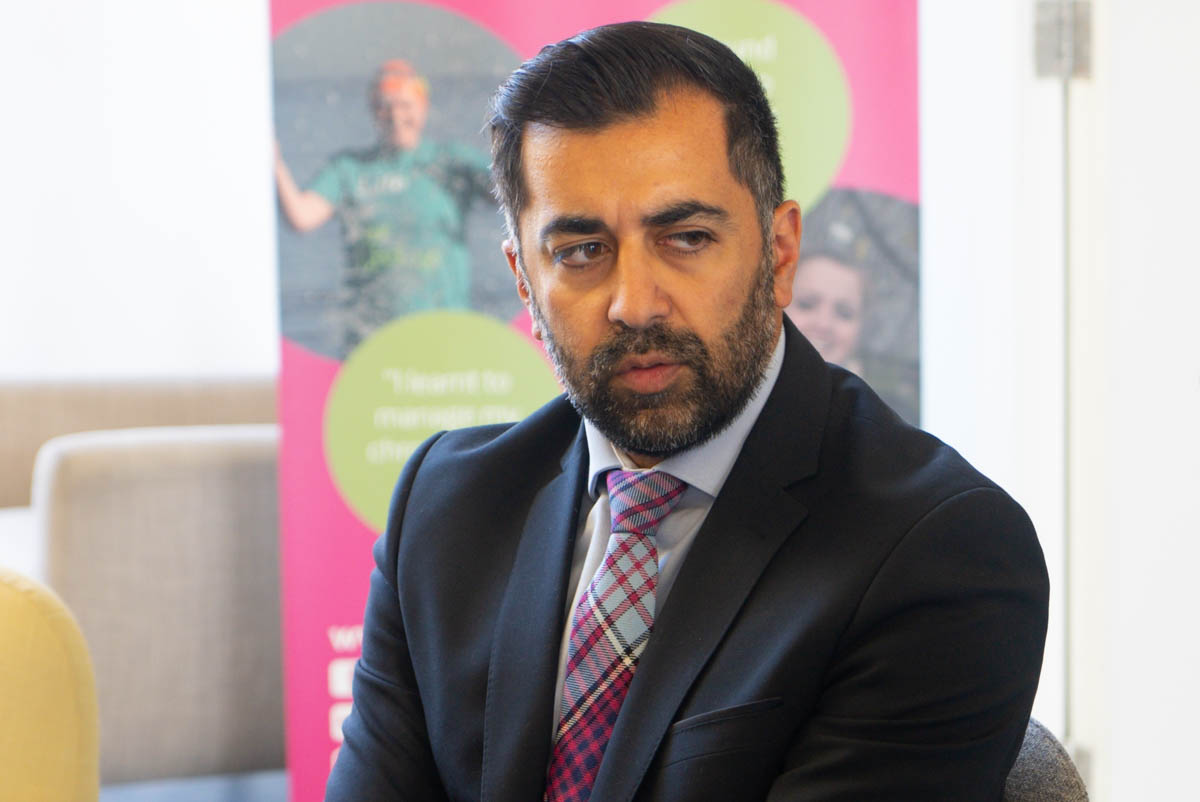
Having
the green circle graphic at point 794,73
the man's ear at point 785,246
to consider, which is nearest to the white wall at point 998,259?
the green circle graphic at point 794,73

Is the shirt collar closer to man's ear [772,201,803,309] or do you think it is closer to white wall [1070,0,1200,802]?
man's ear [772,201,803,309]

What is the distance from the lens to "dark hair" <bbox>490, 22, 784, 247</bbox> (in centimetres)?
128

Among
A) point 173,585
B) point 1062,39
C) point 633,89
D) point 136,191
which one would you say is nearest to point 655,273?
point 633,89

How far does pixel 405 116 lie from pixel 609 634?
1.45 m

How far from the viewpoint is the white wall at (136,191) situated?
155 inches

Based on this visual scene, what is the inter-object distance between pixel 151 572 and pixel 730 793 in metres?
1.93

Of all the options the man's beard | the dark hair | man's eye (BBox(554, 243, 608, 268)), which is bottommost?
the man's beard

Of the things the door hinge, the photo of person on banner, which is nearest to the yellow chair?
the photo of person on banner

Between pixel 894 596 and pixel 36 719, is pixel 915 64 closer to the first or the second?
pixel 894 596

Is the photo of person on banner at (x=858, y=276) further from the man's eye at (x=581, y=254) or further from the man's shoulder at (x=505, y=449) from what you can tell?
the man's eye at (x=581, y=254)

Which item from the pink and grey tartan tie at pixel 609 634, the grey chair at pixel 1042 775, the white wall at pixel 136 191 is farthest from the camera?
the white wall at pixel 136 191

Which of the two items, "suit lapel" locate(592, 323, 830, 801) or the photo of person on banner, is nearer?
"suit lapel" locate(592, 323, 830, 801)

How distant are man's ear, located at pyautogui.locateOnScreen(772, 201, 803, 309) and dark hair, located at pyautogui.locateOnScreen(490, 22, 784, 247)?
0.07ft

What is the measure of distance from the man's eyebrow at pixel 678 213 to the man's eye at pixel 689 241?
19mm
